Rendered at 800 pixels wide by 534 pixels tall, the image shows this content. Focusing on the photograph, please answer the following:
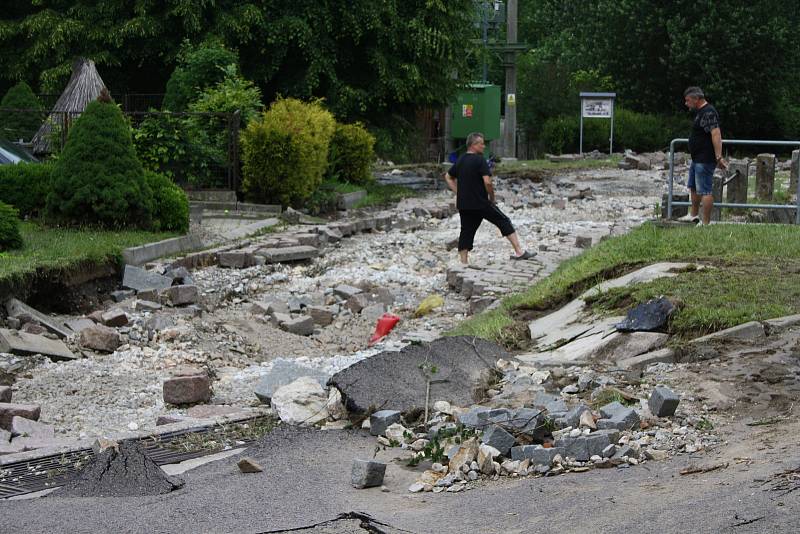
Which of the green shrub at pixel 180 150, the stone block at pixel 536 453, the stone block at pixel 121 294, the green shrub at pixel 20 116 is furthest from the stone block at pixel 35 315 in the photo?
the green shrub at pixel 20 116

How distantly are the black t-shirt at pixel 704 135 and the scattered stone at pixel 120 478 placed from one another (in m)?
8.92

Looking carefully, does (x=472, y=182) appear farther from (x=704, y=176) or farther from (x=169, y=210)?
(x=169, y=210)

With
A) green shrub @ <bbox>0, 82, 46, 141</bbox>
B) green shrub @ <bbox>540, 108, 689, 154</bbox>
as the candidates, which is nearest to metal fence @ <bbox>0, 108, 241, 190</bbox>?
green shrub @ <bbox>0, 82, 46, 141</bbox>

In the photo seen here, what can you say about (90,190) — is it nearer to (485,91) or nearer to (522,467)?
(522,467)

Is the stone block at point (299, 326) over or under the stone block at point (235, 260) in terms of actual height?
under

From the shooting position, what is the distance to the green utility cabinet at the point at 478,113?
3603 centimetres

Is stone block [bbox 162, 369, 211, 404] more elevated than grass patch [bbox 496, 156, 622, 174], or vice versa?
grass patch [bbox 496, 156, 622, 174]

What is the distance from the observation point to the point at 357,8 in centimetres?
2498

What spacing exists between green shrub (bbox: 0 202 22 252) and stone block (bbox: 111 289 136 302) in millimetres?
1282

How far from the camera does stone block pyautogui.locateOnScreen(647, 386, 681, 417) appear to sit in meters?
6.11

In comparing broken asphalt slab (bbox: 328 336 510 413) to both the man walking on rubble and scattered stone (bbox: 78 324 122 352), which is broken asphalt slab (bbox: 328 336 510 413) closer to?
scattered stone (bbox: 78 324 122 352)

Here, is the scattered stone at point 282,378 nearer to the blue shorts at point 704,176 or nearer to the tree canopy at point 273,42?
the blue shorts at point 704,176

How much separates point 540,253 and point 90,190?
6.02m

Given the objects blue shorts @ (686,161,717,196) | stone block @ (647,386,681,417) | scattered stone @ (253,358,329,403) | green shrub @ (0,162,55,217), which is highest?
blue shorts @ (686,161,717,196)
